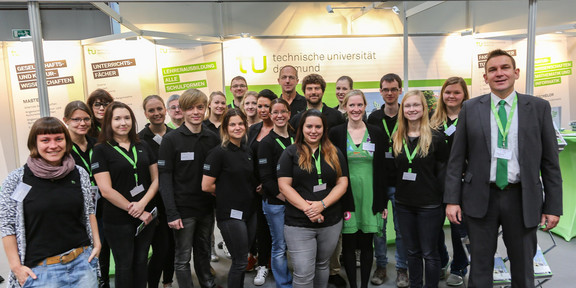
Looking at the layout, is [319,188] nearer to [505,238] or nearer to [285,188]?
[285,188]

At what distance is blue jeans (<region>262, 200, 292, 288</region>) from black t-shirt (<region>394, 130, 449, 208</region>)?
92 centimetres

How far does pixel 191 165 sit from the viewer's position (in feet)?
8.32

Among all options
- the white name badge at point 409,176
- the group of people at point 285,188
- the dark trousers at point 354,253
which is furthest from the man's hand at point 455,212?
the dark trousers at point 354,253

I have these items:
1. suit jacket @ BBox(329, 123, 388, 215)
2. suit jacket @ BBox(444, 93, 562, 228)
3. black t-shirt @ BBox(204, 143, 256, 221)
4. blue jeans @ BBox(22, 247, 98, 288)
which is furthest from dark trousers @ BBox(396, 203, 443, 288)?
blue jeans @ BBox(22, 247, 98, 288)

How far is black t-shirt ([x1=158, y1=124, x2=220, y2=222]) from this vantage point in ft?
8.09

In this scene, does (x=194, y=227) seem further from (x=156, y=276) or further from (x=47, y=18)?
(x=47, y=18)

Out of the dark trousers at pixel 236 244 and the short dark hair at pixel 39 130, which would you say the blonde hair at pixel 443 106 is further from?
the short dark hair at pixel 39 130

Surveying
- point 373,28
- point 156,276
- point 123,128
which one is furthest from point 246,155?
point 373,28

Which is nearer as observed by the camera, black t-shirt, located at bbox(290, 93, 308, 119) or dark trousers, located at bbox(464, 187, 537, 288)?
dark trousers, located at bbox(464, 187, 537, 288)

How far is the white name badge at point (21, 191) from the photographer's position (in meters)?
1.72

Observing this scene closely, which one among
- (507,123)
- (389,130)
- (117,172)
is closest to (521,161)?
(507,123)

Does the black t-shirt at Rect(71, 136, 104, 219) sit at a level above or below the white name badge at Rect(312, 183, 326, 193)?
above

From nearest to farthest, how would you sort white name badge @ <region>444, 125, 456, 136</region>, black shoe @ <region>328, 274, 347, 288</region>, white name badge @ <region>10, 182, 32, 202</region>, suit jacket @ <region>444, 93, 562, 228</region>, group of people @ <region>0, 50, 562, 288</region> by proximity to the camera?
white name badge @ <region>10, 182, 32, 202</region> < group of people @ <region>0, 50, 562, 288</region> < suit jacket @ <region>444, 93, 562, 228</region> < white name badge @ <region>444, 125, 456, 136</region> < black shoe @ <region>328, 274, 347, 288</region>

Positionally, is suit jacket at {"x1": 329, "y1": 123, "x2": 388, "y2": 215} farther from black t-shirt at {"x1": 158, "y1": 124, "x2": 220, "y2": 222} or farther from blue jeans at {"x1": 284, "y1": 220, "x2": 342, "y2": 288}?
black t-shirt at {"x1": 158, "y1": 124, "x2": 220, "y2": 222}
